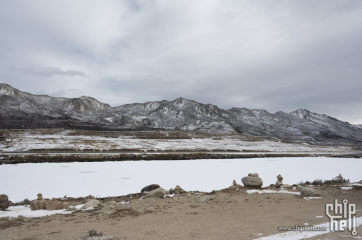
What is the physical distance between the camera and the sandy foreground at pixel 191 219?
7312 millimetres

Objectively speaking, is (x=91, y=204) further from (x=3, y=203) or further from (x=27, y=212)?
(x=3, y=203)

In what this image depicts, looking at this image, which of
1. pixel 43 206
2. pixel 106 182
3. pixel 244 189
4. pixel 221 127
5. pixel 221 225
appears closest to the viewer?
pixel 221 225

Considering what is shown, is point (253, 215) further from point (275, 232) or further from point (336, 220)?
point (336, 220)

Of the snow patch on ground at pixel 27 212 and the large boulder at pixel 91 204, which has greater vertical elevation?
the large boulder at pixel 91 204

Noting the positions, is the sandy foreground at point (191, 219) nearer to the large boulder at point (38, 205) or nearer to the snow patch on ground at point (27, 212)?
the snow patch on ground at point (27, 212)

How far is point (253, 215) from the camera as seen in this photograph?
9227mm

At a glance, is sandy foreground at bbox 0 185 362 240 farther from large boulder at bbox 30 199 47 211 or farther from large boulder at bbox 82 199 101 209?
large boulder at bbox 30 199 47 211

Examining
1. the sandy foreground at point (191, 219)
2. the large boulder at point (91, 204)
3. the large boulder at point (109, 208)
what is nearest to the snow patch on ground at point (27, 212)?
the large boulder at point (91, 204)

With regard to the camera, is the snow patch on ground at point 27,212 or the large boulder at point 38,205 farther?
the large boulder at point 38,205

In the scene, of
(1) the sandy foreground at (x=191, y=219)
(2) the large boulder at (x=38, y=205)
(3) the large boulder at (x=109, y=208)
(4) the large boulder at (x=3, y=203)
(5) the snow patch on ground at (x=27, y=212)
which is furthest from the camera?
(4) the large boulder at (x=3, y=203)

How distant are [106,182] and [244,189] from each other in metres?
11.8

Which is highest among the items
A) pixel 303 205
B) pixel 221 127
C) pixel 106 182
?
pixel 221 127

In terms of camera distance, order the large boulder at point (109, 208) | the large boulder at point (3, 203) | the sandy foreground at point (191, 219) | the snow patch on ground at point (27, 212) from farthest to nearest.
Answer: the large boulder at point (3, 203), the large boulder at point (109, 208), the snow patch on ground at point (27, 212), the sandy foreground at point (191, 219)

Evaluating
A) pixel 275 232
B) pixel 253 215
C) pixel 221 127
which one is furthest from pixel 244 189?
pixel 221 127
